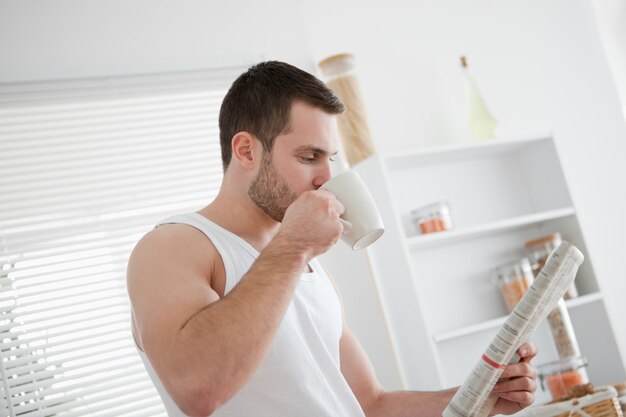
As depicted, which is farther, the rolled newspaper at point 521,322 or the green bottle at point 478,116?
the green bottle at point 478,116

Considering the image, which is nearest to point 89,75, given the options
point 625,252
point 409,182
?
point 409,182

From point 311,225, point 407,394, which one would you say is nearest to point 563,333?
point 407,394

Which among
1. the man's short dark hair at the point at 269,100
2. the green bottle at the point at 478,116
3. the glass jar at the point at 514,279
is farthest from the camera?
the green bottle at the point at 478,116

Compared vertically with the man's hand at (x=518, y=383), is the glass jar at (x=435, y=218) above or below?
above

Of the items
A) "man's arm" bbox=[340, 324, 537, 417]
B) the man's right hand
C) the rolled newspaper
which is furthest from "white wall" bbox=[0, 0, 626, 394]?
the rolled newspaper

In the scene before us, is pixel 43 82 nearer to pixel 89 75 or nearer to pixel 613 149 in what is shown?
pixel 89 75

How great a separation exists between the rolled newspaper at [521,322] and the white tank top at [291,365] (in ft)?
1.09

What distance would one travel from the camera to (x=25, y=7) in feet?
8.27

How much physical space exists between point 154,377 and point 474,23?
2.41m

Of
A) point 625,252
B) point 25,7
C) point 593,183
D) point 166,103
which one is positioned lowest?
point 625,252

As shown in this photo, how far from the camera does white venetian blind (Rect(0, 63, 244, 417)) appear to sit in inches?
95.1

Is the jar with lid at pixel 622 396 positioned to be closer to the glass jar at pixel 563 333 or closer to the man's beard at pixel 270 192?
the glass jar at pixel 563 333

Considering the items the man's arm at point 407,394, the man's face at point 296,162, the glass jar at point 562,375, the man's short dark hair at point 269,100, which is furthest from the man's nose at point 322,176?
the glass jar at point 562,375

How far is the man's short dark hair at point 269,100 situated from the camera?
1395mm
